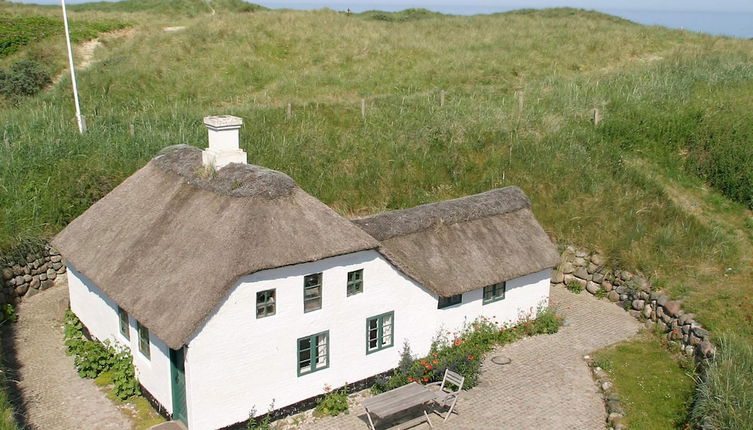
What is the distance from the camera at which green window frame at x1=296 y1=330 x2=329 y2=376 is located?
1409 centimetres

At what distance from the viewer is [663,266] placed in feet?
65.7

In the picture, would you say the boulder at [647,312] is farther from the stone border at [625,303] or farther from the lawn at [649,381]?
the lawn at [649,381]

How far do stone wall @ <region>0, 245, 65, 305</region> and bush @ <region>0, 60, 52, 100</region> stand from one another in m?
19.9

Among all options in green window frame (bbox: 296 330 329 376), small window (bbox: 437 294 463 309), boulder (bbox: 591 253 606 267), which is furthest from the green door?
boulder (bbox: 591 253 606 267)

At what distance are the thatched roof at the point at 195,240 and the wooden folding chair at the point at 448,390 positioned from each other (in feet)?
11.9

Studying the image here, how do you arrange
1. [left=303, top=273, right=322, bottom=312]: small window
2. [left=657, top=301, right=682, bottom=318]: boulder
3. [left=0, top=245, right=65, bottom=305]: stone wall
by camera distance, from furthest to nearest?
[left=0, top=245, right=65, bottom=305]: stone wall → [left=657, top=301, right=682, bottom=318]: boulder → [left=303, top=273, right=322, bottom=312]: small window

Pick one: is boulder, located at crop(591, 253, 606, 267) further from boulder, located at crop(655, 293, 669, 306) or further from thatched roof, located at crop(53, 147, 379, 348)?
thatched roof, located at crop(53, 147, 379, 348)

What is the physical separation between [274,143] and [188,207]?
39.6ft

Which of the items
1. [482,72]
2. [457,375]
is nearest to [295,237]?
[457,375]

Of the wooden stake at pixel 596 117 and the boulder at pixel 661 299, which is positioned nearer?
the boulder at pixel 661 299

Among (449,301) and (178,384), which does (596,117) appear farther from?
(178,384)

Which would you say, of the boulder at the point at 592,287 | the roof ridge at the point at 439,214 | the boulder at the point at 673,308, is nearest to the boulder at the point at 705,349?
the boulder at the point at 673,308

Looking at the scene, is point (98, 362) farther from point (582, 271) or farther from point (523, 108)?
point (523, 108)

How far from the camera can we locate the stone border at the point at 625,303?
1608cm
